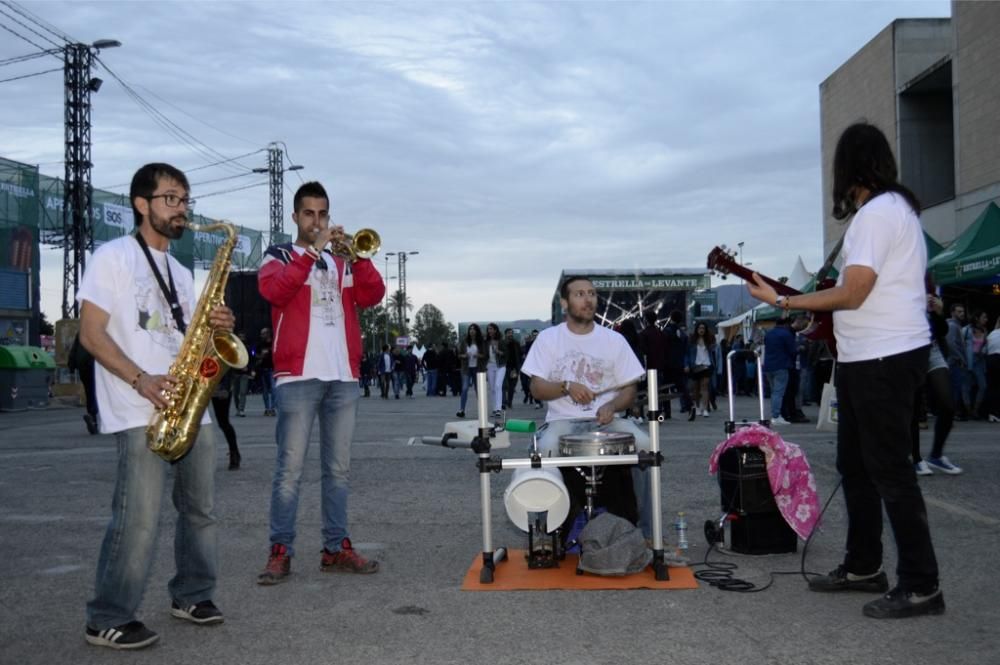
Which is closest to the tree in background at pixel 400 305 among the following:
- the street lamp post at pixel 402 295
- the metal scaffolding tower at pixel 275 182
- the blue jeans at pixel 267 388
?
the street lamp post at pixel 402 295

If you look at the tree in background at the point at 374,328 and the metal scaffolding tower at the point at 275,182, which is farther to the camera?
the tree in background at the point at 374,328

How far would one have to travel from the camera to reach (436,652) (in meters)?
4.25

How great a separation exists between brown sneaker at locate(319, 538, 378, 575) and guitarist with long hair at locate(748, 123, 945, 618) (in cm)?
272

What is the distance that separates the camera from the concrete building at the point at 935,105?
77.8 ft

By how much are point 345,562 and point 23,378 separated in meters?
23.2

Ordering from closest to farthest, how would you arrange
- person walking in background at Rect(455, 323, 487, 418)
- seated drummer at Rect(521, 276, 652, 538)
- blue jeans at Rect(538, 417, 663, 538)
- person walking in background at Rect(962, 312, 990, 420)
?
blue jeans at Rect(538, 417, 663, 538), seated drummer at Rect(521, 276, 652, 538), person walking in background at Rect(962, 312, 990, 420), person walking in background at Rect(455, 323, 487, 418)

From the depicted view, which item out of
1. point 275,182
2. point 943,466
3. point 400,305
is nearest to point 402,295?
point 400,305

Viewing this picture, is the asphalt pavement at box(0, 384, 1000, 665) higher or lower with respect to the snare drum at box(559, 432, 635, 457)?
lower

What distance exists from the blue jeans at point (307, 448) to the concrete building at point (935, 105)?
20.2 metres

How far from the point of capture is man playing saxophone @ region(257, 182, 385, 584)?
568cm

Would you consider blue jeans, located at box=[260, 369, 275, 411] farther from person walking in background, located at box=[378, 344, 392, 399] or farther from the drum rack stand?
the drum rack stand

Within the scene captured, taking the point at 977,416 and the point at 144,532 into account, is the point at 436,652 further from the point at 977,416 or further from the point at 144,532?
the point at 977,416

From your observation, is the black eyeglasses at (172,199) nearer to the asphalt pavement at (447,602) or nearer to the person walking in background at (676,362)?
the asphalt pavement at (447,602)

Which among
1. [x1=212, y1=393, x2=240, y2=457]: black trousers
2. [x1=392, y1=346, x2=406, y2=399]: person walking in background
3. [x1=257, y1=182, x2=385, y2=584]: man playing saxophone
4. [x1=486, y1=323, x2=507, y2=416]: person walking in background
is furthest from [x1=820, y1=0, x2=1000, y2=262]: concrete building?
[x1=257, y1=182, x2=385, y2=584]: man playing saxophone
